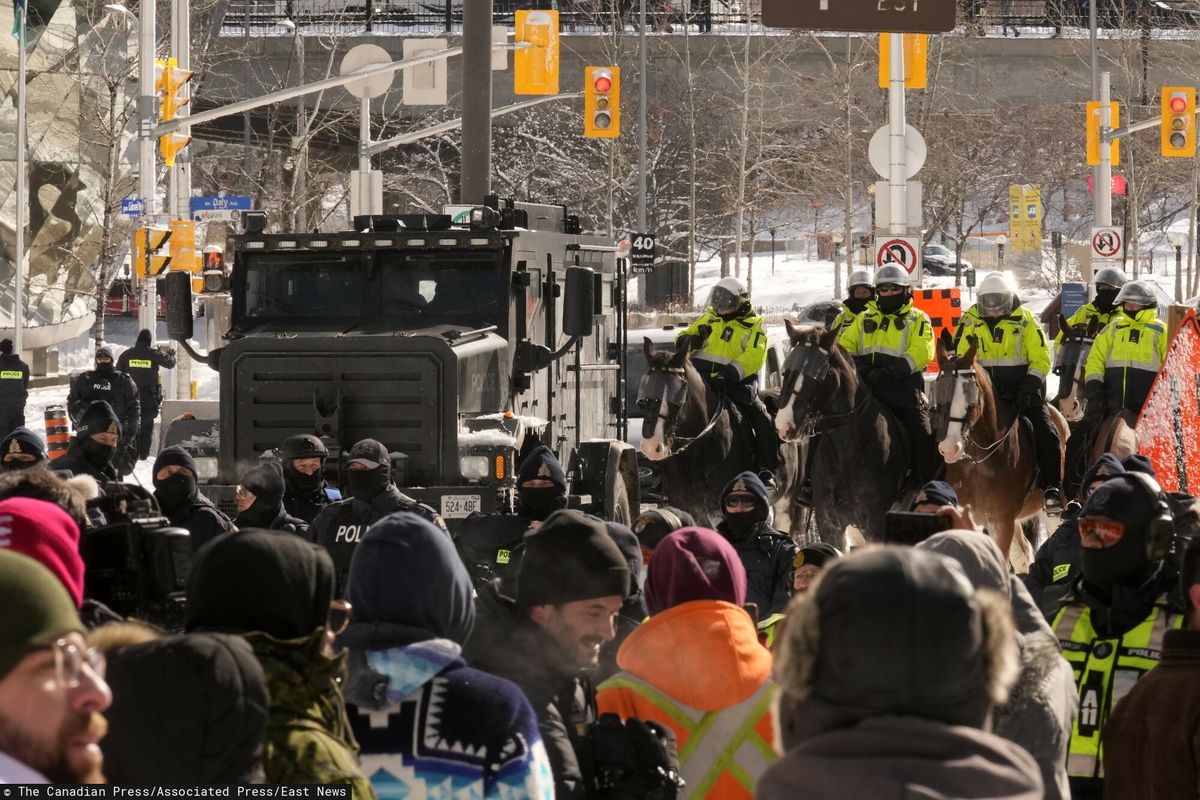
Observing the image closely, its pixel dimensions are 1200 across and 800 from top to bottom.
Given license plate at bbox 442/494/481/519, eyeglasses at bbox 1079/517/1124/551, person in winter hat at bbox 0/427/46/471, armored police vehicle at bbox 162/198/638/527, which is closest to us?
eyeglasses at bbox 1079/517/1124/551

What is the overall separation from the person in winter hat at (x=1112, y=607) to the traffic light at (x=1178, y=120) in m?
27.9

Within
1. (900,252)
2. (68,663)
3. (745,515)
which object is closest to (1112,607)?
(745,515)

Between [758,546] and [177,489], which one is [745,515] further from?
[177,489]

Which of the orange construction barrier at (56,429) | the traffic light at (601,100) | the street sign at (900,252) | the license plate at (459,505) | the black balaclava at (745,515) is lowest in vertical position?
the orange construction barrier at (56,429)

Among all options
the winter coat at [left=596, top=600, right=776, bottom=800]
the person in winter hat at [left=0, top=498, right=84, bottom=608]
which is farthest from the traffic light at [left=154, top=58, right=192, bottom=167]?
the winter coat at [left=596, top=600, right=776, bottom=800]

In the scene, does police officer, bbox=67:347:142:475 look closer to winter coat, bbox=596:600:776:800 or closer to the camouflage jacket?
winter coat, bbox=596:600:776:800

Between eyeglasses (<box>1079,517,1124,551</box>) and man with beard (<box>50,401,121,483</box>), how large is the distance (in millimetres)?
6065

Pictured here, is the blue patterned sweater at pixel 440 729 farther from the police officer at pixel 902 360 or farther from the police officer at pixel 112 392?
the police officer at pixel 112 392

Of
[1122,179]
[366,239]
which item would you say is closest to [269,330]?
[366,239]

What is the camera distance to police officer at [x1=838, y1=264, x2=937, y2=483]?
45.9 ft

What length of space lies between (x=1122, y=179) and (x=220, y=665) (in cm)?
4912

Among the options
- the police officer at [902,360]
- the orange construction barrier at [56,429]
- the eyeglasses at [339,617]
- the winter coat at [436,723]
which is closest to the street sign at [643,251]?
the orange construction barrier at [56,429]

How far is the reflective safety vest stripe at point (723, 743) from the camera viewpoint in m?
4.60

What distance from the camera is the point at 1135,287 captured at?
1498cm
